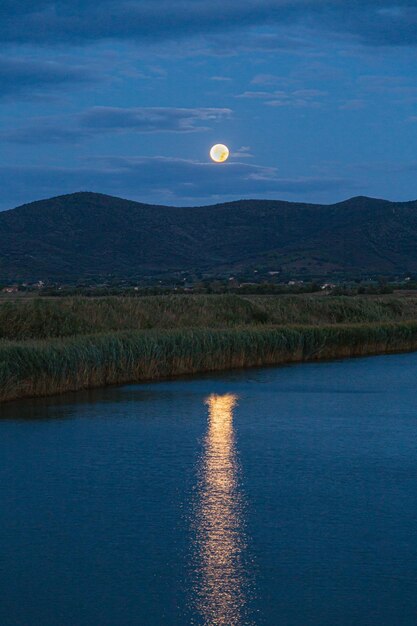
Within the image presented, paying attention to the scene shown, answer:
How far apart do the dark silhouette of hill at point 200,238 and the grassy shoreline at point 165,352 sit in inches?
2020

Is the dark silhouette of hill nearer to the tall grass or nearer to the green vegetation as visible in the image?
the tall grass

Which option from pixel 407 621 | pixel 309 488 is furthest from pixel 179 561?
pixel 309 488

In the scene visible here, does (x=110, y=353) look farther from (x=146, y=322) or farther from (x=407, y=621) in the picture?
(x=407, y=621)

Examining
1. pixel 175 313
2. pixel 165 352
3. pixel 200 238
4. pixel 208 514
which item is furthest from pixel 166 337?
pixel 200 238

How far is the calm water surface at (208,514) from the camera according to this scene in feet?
28.5

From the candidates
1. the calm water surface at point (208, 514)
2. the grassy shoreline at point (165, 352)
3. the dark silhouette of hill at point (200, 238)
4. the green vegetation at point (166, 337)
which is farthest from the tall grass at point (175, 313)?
the dark silhouette of hill at point (200, 238)

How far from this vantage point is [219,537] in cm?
1043

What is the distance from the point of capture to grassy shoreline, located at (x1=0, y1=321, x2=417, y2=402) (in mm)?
20500

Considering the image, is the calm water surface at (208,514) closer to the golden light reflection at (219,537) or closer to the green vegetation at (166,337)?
the golden light reflection at (219,537)

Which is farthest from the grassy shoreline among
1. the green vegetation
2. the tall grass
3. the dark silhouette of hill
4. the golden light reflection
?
the dark silhouette of hill

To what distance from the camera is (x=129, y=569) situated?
9547 mm

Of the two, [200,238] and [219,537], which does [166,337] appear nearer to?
[219,537]

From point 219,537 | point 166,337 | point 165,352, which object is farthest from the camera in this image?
point 166,337

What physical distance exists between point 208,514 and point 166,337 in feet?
45.5
